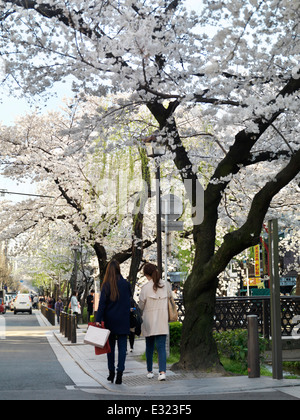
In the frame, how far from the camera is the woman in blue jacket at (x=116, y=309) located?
32.9 feet

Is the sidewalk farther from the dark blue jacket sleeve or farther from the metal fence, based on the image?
the metal fence

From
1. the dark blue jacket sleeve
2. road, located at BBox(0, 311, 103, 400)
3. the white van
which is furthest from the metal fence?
the white van

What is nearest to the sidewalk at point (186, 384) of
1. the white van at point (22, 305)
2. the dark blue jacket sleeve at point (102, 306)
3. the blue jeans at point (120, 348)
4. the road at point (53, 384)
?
the road at point (53, 384)

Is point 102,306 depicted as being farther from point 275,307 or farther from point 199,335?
point 275,307

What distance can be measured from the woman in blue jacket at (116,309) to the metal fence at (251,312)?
8.69 meters

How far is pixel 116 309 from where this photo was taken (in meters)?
10.1

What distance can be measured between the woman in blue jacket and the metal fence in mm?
8685

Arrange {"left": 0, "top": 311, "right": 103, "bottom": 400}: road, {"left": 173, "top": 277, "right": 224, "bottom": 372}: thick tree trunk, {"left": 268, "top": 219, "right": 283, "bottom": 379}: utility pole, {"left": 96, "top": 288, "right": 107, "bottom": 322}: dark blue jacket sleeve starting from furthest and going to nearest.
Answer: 1. {"left": 173, "top": 277, "right": 224, "bottom": 372}: thick tree trunk
2. {"left": 268, "top": 219, "right": 283, "bottom": 379}: utility pole
3. {"left": 96, "top": 288, "right": 107, "bottom": 322}: dark blue jacket sleeve
4. {"left": 0, "top": 311, "right": 103, "bottom": 400}: road

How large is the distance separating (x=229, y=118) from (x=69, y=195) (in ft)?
50.0

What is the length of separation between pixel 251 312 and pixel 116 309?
970 centimetres

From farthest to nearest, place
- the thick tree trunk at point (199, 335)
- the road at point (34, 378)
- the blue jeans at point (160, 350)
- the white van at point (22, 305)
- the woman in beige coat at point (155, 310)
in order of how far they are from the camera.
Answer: the white van at point (22, 305) → the thick tree trunk at point (199, 335) → the woman in beige coat at point (155, 310) → the blue jeans at point (160, 350) → the road at point (34, 378)

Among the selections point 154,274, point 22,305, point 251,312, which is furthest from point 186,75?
point 22,305

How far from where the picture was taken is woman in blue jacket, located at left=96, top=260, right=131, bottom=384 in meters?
10.0

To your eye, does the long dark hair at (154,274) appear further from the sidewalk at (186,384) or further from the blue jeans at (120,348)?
the sidewalk at (186,384)
